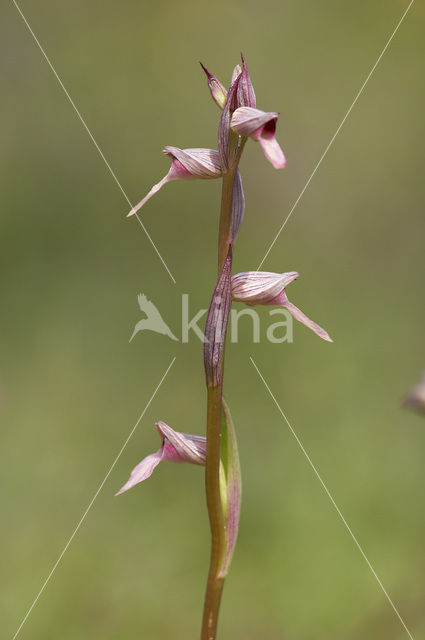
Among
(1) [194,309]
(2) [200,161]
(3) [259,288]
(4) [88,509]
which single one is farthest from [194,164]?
(1) [194,309]

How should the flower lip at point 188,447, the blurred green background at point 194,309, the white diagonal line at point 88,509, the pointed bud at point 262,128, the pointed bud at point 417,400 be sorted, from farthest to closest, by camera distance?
1. the blurred green background at point 194,309
2. the white diagonal line at point 88,509
3. the flower lip at point 188,447
4. the pointed bud at point 262,128
5. the pointed bud at point 417,400

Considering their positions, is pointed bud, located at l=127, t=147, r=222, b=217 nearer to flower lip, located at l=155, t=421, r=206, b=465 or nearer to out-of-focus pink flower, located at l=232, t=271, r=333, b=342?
out-of-focus pink flower, located at l=232, t=271, r=333, b=342

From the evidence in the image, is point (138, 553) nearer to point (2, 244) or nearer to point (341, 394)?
point (341, 394)

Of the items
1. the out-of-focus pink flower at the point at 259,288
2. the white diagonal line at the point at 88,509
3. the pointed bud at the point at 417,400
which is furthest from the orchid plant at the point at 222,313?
the white diagonal line at the point at 88,509

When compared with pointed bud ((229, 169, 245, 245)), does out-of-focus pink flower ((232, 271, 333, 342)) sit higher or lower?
lower

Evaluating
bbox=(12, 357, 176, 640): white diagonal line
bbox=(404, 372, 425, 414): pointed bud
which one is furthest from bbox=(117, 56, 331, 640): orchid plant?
bbox=(12, 357, 176, 640): white diagonal line

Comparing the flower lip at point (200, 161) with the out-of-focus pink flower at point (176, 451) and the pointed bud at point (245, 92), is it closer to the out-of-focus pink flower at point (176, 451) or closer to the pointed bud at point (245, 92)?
the pointed bud at point (245, 92)
